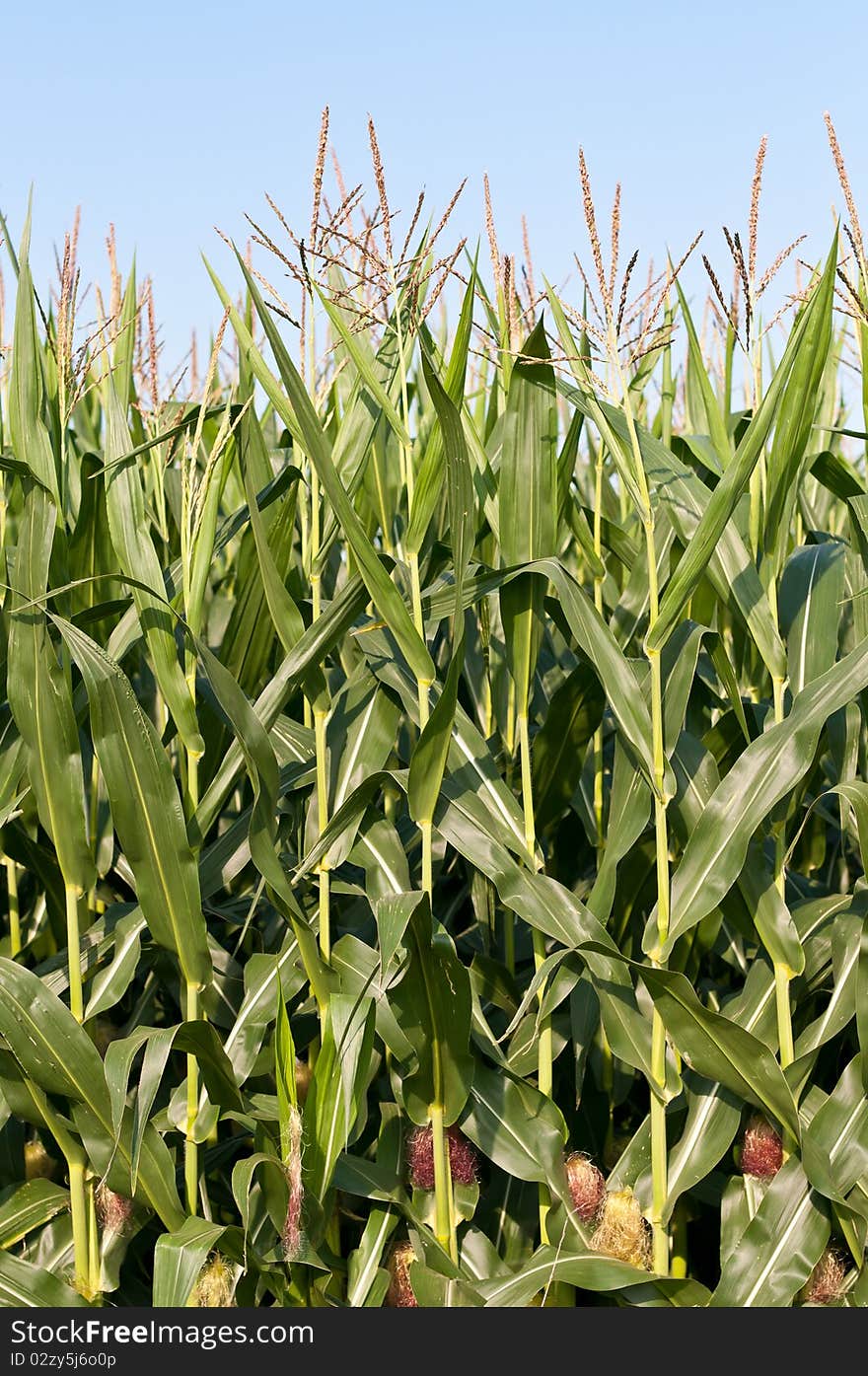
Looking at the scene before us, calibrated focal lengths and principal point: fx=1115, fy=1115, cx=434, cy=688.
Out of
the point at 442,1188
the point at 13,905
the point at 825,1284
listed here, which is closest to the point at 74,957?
the point at 13,905

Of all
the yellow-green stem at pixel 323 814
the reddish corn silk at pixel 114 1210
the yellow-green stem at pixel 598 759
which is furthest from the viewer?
the yellow-green stem at pixel 598 759

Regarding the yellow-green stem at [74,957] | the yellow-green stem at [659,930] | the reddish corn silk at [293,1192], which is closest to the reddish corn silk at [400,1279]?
the reddish corn silk at [293,1192]

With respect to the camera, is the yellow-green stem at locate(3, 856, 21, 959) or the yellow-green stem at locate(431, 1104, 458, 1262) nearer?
the yellow-green stem at locate(431, 1104, 458, 1262)

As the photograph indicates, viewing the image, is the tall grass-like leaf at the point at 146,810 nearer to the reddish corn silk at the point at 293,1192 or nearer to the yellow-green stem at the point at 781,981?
the reddish corn silk at the point at 293,1192

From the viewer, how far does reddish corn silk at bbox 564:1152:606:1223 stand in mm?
2357

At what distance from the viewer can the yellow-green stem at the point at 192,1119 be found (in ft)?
7.54

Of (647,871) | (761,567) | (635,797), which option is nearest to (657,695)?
(635,797)

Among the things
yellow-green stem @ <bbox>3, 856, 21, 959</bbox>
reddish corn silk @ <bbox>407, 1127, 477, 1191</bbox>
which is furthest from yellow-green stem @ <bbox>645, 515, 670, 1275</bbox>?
yellow-green stem @ <bbox>3, 856, 21, 959</bbox>

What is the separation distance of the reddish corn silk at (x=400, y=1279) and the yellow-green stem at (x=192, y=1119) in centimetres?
46

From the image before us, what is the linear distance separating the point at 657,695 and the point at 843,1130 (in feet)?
3.24

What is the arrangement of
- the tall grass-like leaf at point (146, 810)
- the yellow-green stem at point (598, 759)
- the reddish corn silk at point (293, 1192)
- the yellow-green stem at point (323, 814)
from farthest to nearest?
the yellow-green stem at point (598, 759)
the yellow-green stem at point (323, 814)
the tall grass-like leaf at point (146, 810)
the reddish corn silk at point (293, 1192)

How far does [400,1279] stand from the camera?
8.04 ft

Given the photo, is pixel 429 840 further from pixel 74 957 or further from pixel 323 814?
pixel 74 957

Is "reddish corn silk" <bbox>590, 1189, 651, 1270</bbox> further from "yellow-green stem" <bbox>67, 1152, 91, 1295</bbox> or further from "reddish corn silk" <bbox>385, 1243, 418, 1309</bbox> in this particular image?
"yellow-green stem" <bbox>67, 1152, 91, 1295</bbox>
